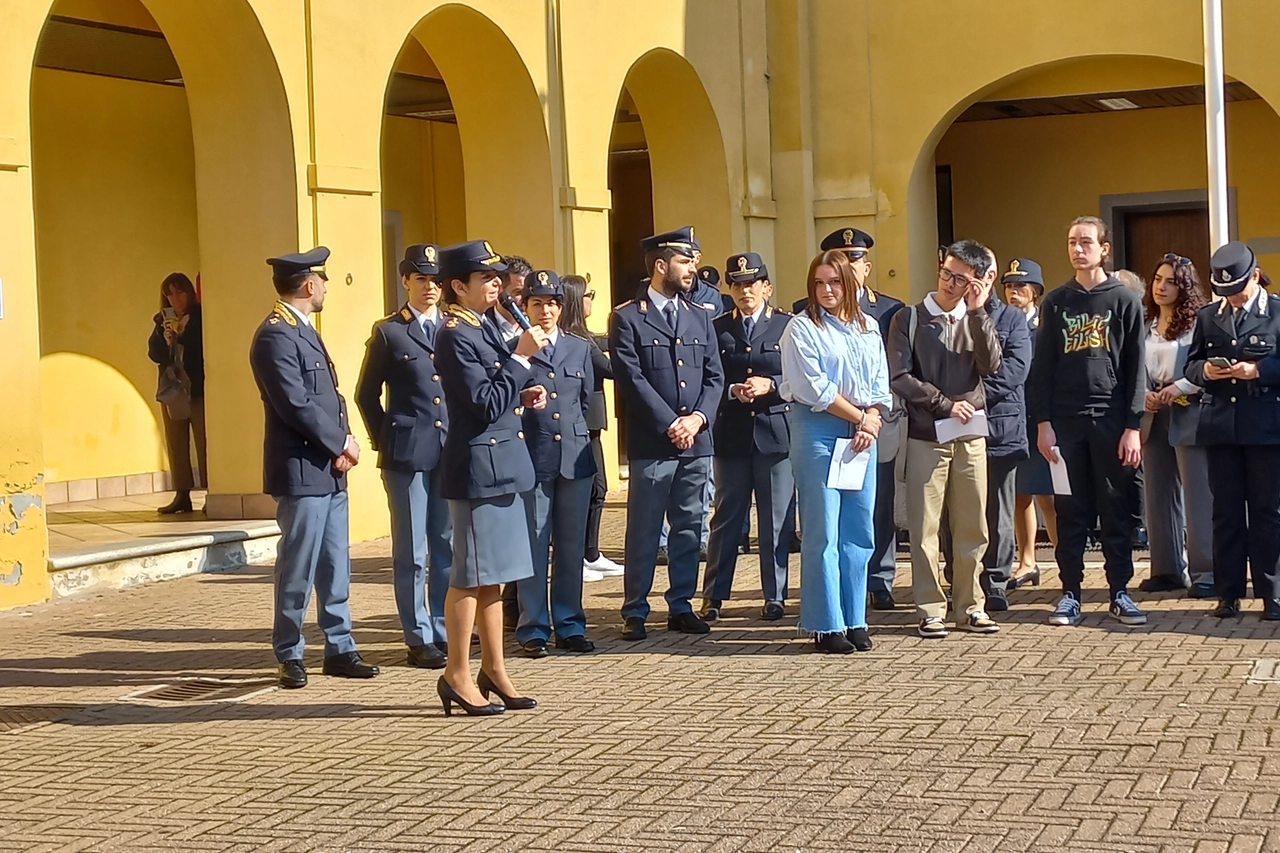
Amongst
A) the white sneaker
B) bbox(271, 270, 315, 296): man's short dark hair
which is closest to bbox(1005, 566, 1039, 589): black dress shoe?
the white sneaker

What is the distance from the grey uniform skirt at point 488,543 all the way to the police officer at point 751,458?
2.09 meters

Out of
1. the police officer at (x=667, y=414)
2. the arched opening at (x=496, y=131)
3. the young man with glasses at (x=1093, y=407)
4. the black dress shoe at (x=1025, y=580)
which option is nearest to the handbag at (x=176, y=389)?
the arched opening at (x=496, y=131)

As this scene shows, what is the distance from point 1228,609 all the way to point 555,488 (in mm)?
3144

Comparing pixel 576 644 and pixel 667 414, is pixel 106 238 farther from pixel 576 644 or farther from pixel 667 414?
pixel 576 644

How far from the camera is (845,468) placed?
746 centimetres

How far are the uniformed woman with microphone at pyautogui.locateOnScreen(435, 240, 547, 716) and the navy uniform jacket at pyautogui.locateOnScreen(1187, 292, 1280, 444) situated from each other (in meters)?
3.45

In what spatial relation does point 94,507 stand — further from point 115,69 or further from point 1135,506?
point 1135,506

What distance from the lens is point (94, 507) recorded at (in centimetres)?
1374

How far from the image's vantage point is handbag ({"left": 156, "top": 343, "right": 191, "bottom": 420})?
12797mm

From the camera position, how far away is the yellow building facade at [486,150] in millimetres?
11500

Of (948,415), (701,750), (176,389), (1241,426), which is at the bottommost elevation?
(701,750)

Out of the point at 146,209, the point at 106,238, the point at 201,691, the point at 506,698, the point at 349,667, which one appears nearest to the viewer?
the point at 506,698

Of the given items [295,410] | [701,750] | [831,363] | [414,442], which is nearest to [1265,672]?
[831,363]

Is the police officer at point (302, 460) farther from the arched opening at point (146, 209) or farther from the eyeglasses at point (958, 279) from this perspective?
the arched opening at point (146, 209)
